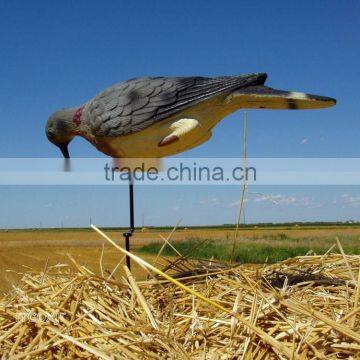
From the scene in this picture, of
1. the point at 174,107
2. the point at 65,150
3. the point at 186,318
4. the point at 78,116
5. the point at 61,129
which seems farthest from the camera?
the point at 65,150

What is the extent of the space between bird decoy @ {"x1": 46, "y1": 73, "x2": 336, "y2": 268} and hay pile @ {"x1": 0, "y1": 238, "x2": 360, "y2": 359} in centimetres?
69

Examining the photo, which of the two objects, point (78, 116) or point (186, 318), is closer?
point (186, 318)

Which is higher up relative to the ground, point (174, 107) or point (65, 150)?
point (174, 107)

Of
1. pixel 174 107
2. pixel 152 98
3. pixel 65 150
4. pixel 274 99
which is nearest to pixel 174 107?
pixel 174 107

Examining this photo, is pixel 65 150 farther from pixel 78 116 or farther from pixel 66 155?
pixel 78 116

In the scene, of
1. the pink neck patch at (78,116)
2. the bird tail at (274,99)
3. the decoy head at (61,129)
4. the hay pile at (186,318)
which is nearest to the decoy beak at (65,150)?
the decoy head at (61,129)

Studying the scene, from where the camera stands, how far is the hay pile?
5.65ft

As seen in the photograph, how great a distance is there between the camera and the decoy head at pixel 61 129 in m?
3.42

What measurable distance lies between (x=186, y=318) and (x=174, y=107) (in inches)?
49.8

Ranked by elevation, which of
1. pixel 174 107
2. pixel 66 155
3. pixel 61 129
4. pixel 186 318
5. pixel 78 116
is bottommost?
pixel 186 318

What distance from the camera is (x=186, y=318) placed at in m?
2.05

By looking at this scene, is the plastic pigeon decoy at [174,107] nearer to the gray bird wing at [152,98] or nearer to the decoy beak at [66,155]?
the gray bird wing at [152,98]

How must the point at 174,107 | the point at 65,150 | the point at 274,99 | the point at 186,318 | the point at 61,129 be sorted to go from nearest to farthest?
the point at 186,318 < the point at 274,99 < the point at 174,107 < the point at 61,129 < the point at 65,150

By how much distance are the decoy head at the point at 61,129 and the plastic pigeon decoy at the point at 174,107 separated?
523mm
